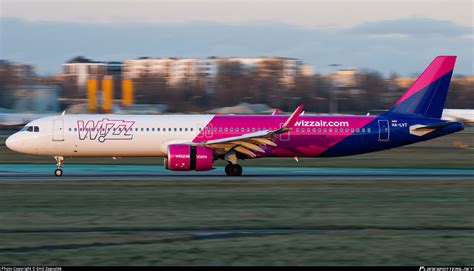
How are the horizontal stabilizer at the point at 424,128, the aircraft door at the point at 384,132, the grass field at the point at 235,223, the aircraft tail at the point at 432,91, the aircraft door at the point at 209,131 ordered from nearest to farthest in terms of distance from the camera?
the grass field at the point at 235,223
the aircraft door at the point at 209,131
the horizontal stabilizer at the point at 424,128
the aircraft door at the point at 384,132
the aircraft tail at the point at 432,91

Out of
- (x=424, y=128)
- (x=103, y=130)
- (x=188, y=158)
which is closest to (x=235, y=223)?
(x=188, y=158)

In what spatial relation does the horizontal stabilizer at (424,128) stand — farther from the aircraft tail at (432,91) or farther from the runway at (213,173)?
the runway at (213,173)

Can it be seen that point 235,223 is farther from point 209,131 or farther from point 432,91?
point 432,91

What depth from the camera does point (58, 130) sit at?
115 ft

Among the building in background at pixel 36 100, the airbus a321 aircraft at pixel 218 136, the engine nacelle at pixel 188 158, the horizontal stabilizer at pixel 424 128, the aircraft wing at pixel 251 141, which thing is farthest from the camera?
the building in background at pixel 36 100

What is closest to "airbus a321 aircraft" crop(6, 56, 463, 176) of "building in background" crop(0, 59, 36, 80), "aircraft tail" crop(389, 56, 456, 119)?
"aircraft tail" crop(389, 56, 456, 119)

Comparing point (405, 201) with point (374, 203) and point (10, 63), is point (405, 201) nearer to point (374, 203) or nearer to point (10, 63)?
point (374, 203)

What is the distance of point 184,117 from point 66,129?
560 cm

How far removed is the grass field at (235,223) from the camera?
14664mm

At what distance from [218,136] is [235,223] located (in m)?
16.1

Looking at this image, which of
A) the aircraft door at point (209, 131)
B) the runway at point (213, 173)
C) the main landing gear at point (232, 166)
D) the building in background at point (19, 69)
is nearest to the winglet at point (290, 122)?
the runway at point (213, 173)

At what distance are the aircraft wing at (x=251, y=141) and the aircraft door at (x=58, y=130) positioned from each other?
6.50 metres

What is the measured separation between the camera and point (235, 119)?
36125mm

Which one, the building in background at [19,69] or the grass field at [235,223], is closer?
the grass field at [235,223]
